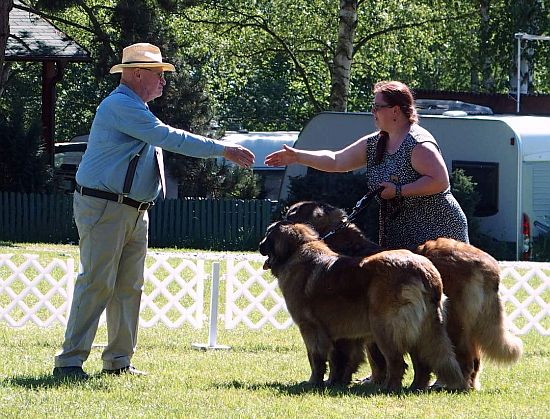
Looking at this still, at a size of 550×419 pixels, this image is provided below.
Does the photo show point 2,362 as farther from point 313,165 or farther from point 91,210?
point 313,165

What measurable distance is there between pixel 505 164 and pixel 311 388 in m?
10.1

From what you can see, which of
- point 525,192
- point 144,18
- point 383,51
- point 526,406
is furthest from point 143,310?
point 383,51

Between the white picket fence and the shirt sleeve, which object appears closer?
the shirt sleeve

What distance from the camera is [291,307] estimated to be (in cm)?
650

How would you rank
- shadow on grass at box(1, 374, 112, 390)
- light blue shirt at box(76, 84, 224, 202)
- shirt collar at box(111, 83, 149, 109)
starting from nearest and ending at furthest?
shadow on grass at box(1, 374, 112, 390)
light blue shirt at box(76, 84, 224, 202)
shirt collar at box(111, 83, 149, 109)

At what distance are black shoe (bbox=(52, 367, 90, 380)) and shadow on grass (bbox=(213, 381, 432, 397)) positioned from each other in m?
0.83

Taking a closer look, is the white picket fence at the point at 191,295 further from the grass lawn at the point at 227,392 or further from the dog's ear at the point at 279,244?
the dog's ear at the point at 279,244

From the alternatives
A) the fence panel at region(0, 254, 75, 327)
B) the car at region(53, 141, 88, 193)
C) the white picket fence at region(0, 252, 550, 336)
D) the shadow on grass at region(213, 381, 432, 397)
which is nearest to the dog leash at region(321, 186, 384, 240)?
the shadow on grass at region(213, 381, 432, 397)

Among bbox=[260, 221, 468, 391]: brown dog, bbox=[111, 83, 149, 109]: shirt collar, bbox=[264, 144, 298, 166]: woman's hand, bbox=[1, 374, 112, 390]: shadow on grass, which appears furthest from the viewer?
bbox=[264, 144, 298, 166]: woman's hand

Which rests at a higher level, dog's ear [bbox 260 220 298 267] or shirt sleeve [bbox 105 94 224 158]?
shirt sleeve [bbox 105 94 224 158]

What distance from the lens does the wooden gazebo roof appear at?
21312mm

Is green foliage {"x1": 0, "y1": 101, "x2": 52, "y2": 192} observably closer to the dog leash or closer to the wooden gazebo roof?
the wooden gazebo roof

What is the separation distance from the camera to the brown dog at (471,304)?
626 cm

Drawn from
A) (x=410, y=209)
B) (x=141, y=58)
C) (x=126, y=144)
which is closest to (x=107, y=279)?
(x=126, y=144)
